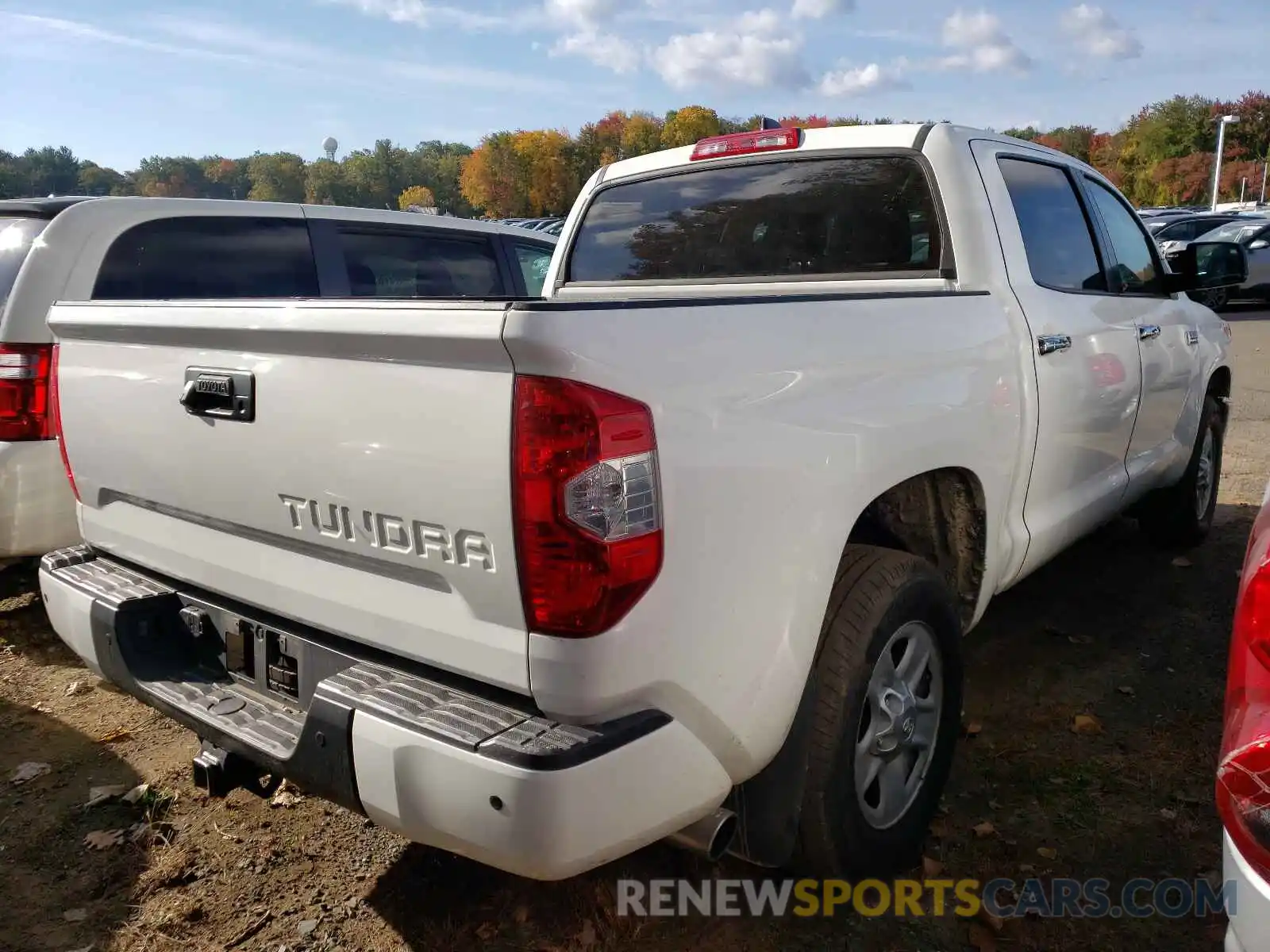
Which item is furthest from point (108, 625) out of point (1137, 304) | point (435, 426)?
point (1137, 304)

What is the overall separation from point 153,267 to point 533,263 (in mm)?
2720

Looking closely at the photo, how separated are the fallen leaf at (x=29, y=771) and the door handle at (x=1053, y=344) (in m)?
3.58

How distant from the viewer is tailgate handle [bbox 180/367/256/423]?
2.21 meters

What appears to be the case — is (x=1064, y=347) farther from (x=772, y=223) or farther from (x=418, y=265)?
(x=418, y=265)

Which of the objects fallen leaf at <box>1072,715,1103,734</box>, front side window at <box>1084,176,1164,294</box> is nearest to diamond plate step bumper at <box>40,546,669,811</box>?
fallen leaf at <box>1072,715,1103,734</box>

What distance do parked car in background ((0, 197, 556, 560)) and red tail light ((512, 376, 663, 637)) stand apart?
2257mm

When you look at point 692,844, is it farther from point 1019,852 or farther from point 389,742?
point 1019,852

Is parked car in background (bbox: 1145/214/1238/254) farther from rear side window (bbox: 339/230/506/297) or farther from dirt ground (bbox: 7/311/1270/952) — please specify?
dirt ground (bbox: 7/311/1270/952)

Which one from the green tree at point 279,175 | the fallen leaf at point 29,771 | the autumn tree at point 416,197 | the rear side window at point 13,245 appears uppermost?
the green tree at point 279,175

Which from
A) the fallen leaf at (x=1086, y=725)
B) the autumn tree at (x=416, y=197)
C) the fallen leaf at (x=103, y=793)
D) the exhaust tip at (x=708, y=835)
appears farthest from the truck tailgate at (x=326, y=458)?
the autumn tree at (x=416, y=197)

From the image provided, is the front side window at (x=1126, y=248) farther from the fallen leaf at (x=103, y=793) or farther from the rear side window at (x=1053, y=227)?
the fallen leaf at (x=103, y=793)

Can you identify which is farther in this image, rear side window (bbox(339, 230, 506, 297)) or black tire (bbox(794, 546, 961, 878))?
rear side window (bbox(339, 230, 506, 297))

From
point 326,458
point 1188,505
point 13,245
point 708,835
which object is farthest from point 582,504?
point 1188,505

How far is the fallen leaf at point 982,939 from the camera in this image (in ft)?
8.16
